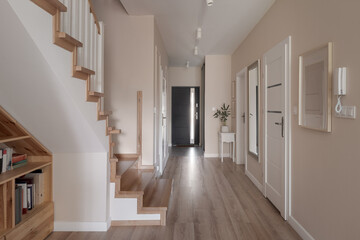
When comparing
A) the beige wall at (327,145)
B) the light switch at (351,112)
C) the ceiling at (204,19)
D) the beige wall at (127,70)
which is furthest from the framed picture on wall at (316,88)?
the beige wall at (127,70)

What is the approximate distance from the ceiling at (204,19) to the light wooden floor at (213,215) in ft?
8.54

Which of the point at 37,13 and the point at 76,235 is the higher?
the point at 37,13

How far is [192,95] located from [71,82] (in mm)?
6759

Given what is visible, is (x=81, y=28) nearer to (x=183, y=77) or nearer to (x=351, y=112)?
(x=351, y=112)

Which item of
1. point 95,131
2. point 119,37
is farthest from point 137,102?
point 95,131

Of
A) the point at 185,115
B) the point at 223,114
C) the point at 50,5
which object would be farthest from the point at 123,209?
the point at 185,115

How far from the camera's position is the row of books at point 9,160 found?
204cm

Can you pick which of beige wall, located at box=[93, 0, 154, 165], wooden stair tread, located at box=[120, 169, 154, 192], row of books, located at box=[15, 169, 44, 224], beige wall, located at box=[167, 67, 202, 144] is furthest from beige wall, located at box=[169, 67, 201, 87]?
row of books, located at box=[15, 169, 44, 224]

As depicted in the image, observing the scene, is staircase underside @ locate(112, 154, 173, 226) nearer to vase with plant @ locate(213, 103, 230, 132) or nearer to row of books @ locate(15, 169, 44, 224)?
row of books @ locate(15, 169, 44, 224)

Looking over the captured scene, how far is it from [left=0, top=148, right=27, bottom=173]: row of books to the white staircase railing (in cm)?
87

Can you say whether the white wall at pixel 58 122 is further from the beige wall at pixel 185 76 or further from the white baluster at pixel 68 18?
the beige wall at pixel 185 76

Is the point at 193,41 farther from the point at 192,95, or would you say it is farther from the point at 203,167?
the point at 192,95

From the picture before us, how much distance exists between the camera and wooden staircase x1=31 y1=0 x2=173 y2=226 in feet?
4.90

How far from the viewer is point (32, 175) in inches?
94.0
